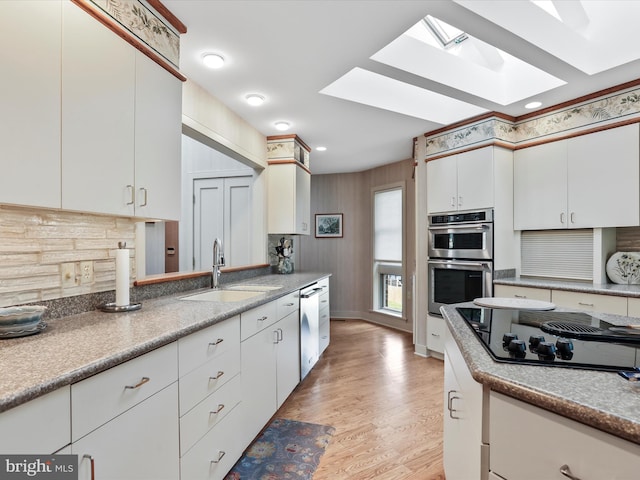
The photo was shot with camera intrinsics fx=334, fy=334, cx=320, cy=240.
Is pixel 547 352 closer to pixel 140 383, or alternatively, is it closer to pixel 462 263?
pixel 140 383

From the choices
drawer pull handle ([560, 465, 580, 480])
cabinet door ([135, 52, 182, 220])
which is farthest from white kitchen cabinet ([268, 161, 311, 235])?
drawer pull handle ([560, 465, 580, 480])

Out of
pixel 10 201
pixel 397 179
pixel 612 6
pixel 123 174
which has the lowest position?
pixel 10 201

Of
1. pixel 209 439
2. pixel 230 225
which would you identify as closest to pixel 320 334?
pixel 230 225

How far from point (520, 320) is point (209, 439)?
147cm

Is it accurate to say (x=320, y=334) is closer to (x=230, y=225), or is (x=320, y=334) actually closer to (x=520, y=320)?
(x=230, y=225)

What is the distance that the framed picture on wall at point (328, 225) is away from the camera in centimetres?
580

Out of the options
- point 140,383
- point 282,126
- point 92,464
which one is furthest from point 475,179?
point 92,464

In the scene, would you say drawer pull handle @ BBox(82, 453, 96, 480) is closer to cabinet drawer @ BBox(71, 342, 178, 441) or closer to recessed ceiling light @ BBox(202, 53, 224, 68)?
cabinet drawer @ BBox(71, 342, 178, 441)

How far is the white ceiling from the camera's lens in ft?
5.92

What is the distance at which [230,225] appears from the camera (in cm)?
396

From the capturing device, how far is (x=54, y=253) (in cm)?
146

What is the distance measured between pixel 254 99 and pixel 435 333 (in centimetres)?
295

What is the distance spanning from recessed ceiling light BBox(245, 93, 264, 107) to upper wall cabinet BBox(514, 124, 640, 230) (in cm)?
252

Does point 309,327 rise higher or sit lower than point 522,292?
lower
